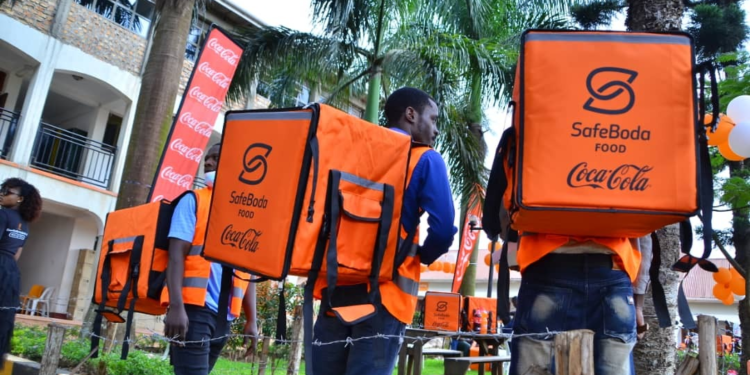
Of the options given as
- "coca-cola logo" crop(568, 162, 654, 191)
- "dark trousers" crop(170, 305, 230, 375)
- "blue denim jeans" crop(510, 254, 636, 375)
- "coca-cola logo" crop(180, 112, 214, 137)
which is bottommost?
"dark trousers" crop(170, 305, 230, 375)

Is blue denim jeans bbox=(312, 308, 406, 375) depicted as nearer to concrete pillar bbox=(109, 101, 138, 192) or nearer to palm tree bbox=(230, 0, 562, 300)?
palm tree bbox=(230, 0, 562, 300)

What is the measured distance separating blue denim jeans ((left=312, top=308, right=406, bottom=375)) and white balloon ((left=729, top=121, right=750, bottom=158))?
15.4 feet

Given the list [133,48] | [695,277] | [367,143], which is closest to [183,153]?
[367,143]

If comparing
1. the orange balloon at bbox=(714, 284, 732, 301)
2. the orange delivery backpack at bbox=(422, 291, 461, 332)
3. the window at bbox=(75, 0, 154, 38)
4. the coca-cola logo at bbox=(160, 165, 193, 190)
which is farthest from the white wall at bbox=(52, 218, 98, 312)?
the orange balloon at bbox=(714, 284, 732, 301)

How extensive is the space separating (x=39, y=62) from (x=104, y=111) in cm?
278

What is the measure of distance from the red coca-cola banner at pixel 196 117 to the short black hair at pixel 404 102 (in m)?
4.54

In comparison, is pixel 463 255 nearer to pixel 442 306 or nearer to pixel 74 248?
pixel 442 306

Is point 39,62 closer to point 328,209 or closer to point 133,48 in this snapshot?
point 133,48

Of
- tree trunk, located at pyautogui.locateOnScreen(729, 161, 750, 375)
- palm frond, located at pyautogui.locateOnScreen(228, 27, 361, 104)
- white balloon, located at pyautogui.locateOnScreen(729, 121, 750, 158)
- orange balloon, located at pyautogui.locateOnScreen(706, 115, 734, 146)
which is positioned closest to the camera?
Result: white balloon, located at pyautogui.locateOnScreen(729, 121, 750, 158)

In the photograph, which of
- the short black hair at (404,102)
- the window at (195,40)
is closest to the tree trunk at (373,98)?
the short black hair at (404,102)

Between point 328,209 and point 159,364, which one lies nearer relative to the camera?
point 328,209

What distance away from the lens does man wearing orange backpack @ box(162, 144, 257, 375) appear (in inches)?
119

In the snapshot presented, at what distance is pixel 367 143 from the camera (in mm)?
2365

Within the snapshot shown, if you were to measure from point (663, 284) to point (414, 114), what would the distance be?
114 inches
